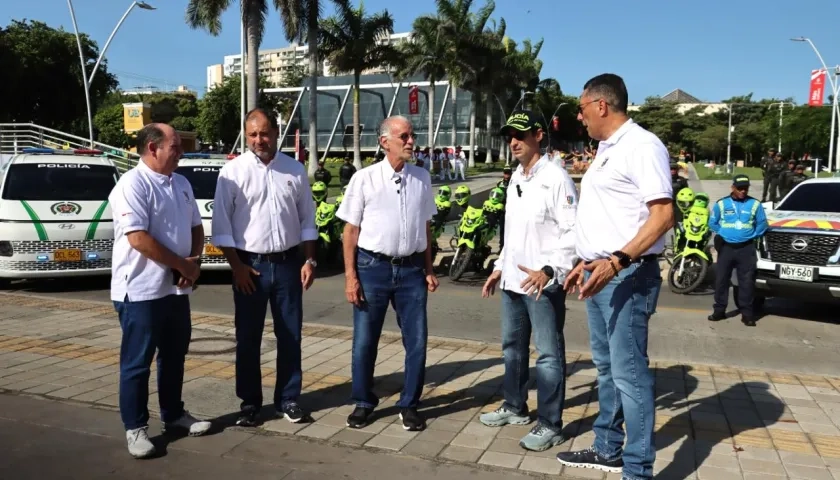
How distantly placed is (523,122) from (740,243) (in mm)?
5459

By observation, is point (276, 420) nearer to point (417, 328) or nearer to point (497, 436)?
point (417, 328)

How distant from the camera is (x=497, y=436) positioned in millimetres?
4430

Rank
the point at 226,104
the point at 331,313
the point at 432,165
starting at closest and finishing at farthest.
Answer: the point at 331,313 → the point at 432,165 → the point at 226,104

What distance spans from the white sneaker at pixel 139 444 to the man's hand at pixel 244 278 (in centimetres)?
101

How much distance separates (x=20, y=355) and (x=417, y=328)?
12.9ft

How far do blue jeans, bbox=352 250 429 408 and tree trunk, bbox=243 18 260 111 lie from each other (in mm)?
20903

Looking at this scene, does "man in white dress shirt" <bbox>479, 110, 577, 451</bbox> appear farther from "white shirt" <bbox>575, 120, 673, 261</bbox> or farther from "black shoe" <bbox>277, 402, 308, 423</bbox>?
→ "black shoe" <bbox>277, 402, 308, 423</bbox>

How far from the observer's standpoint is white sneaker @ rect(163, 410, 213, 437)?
4.36 metres

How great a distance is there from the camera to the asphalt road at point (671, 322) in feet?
23.0

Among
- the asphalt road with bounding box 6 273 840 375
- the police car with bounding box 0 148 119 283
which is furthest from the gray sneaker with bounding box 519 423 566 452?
the police car with bounding box 0 148 119 283

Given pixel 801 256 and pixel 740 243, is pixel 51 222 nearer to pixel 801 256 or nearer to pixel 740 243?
pixel 740 243

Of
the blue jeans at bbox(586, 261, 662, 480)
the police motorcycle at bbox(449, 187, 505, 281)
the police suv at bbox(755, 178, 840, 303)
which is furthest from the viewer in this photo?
the police motorcycle at bbox(449, 187, 505, 281)

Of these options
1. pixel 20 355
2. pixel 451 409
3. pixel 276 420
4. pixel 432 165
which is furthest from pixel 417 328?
pixel 432 165

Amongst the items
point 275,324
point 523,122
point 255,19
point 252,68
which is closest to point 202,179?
point 275,324
